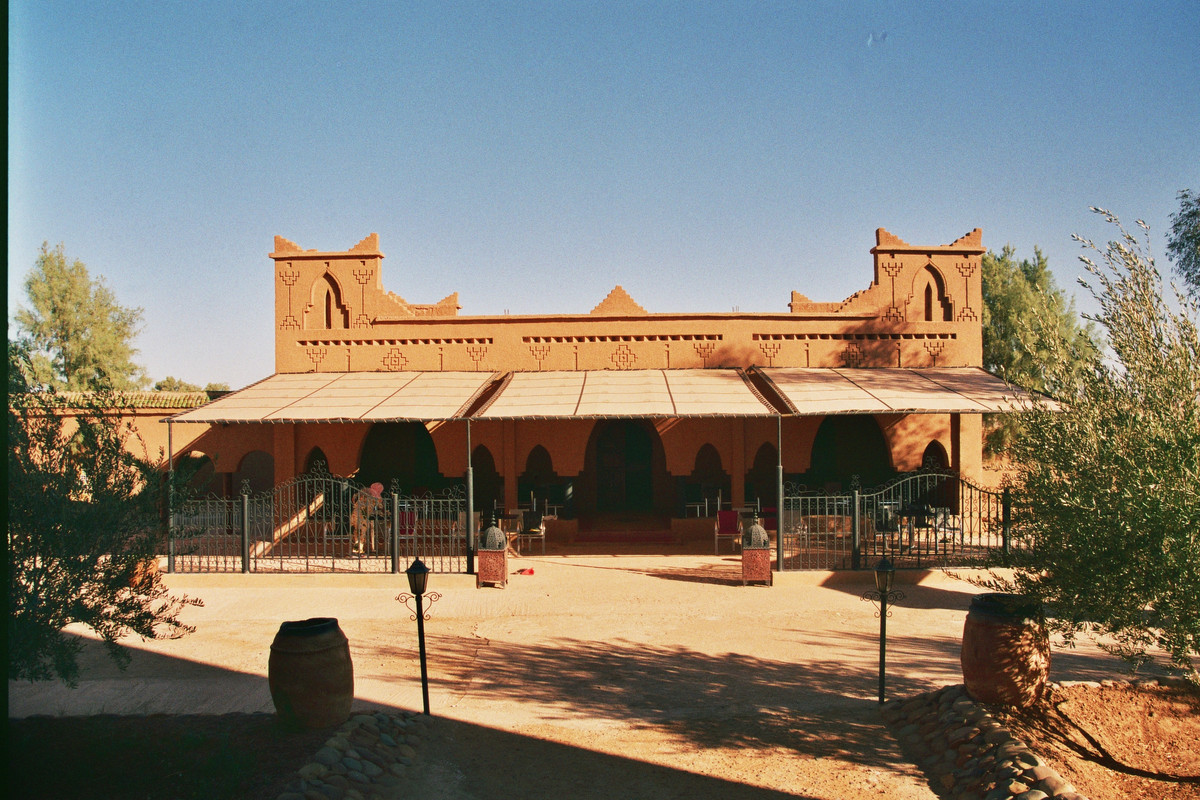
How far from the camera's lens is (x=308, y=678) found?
587cm

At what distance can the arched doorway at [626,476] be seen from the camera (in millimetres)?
18406

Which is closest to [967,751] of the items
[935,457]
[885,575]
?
[885,575]

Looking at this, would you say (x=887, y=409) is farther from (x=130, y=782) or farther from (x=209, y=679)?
(x=130, y=782)

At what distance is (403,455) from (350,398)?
3.79 meters

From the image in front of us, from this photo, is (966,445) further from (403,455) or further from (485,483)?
(403,455)

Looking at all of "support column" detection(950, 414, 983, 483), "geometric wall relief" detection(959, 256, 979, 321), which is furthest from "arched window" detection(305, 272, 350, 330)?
"geometric wall relief" detection(959, 256, 979, 321)

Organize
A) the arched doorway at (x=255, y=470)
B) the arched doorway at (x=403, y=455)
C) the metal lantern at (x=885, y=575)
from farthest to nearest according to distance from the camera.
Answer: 1. the arched doorway at (x=255, y=470)
2. the arched doorway at (x=403, y=455)
3. the metal lantern at (x=885, y=575)

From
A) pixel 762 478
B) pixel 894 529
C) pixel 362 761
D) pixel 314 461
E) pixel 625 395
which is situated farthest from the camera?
pixel 762 478

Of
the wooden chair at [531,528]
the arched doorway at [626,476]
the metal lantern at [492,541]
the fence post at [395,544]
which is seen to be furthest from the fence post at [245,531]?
the arched doorway at [626,476]

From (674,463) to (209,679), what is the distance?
9447mm

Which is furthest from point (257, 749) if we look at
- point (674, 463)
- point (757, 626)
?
point (674, 463)

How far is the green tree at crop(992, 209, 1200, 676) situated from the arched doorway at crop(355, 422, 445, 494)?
13477mm

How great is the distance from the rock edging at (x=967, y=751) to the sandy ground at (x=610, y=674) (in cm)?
17

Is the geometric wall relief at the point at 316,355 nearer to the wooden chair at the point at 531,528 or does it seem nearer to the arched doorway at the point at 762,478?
the wooden chair at the point at 531,528
